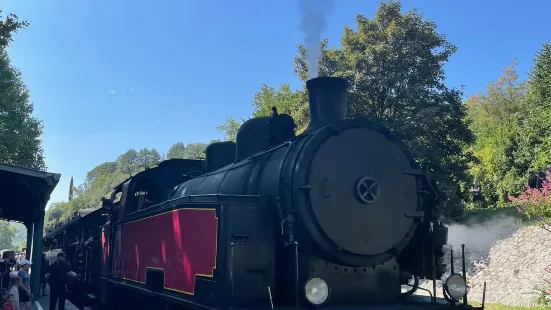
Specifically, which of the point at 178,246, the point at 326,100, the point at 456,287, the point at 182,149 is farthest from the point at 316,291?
the point at 182,149

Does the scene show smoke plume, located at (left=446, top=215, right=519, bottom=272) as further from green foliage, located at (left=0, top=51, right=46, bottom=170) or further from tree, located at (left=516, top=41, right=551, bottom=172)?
green foliage, located at (left=0, top=51, right=46, bottom=170)

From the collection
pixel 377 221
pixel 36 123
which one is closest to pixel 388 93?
pixel 377 221

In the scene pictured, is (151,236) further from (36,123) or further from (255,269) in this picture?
(36,123)

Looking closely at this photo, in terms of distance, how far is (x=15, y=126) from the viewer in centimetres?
2405

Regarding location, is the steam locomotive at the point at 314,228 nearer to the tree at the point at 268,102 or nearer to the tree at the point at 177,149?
the tree at the point at 268,102

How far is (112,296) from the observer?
9422mm

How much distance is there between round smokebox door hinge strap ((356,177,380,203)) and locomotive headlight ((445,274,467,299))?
3.56 ft

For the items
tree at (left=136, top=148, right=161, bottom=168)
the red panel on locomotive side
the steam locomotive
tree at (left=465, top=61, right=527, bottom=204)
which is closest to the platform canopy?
the red panel on locomotive side

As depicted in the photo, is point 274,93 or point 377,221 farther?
point 274,93

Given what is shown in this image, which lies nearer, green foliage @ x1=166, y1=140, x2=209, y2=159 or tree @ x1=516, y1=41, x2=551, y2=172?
tree @ x1=516, y1=41, x2=551, y2=172

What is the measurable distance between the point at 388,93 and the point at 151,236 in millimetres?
12740

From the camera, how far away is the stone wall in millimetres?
14954

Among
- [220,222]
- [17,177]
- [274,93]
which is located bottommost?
[220,222]

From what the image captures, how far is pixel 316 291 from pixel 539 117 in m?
21.2
